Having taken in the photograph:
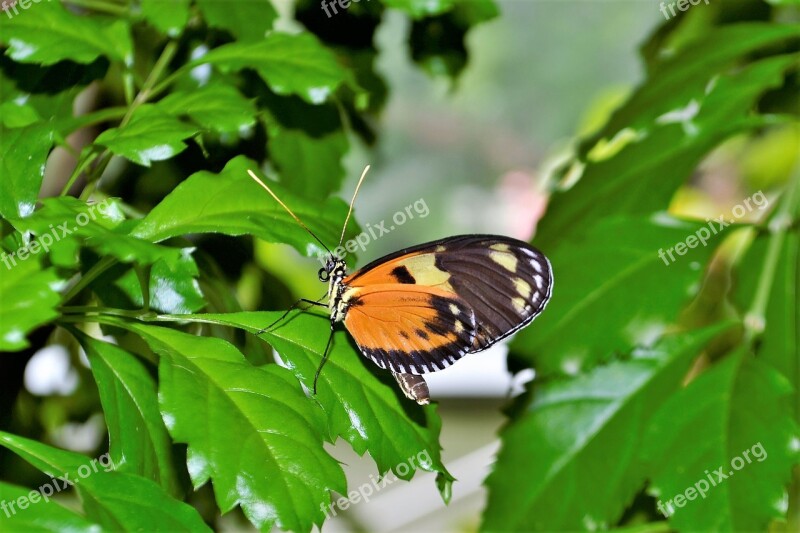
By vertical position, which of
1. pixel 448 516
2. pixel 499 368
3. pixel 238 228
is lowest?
pixel 448 516

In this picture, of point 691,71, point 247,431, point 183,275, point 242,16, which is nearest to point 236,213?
point 183,275

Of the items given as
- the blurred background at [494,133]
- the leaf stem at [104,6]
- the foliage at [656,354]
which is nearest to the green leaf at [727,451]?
the foliage at [656,354]

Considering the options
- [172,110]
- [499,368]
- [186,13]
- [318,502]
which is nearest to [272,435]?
[318,502]

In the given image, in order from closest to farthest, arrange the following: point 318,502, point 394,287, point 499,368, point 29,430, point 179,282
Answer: point 318,502 < point 179,282 < point 394,287 < point 29,430 < point 499,368

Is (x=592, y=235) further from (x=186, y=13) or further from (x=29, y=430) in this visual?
(x=29, y=430)

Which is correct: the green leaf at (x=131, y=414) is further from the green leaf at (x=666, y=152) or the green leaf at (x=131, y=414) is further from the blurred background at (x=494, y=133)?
the blurred background at (x=494, y=133)

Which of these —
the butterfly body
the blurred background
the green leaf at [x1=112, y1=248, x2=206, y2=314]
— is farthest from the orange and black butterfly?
the blurred background

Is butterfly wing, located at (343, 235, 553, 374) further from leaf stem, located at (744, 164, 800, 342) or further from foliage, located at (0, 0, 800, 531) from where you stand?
leaf stem, located at (744, 164, 800, 342)

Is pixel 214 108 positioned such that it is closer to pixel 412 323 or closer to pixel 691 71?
pixel 412 323
